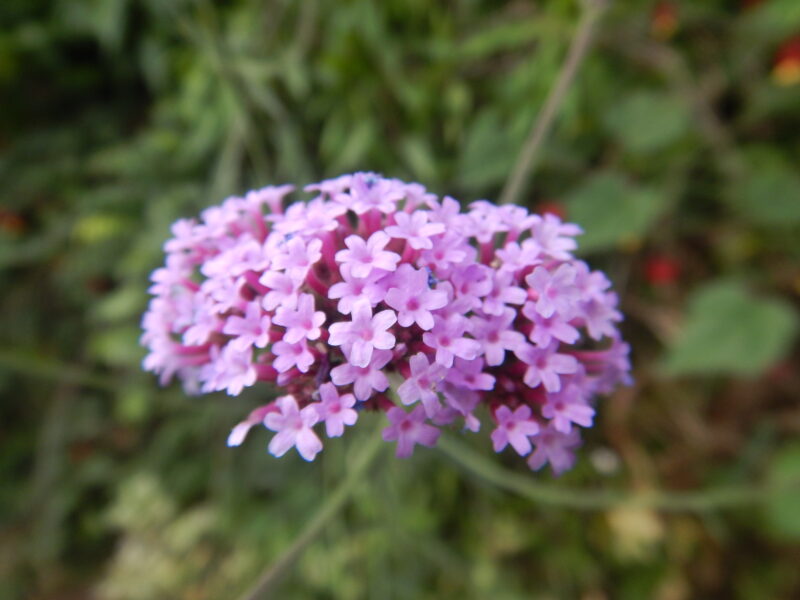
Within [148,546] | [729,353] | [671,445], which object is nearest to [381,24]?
[729,353]

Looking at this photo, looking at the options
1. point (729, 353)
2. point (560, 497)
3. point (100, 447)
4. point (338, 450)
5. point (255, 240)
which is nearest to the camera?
point (255, 240)

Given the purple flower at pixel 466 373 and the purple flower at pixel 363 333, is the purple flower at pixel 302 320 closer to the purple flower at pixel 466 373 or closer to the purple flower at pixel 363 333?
the purple flower at pixel 363 333

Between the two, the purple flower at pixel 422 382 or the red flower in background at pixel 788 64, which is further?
the red flower in background at pixel 788 64

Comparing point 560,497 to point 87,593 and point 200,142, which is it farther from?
point 87,593

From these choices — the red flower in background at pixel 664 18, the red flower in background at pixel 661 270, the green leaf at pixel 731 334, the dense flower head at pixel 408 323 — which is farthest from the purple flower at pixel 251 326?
the red flower in background at pixel 664 18

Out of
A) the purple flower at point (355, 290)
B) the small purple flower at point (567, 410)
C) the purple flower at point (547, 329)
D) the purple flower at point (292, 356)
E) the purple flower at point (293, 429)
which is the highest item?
the purple flower at point (355, 290)

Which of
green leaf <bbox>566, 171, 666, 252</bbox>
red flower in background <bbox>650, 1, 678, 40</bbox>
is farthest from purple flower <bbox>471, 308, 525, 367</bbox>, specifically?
red flower in background <bbox>650, 1, 678, 40</bbox>
